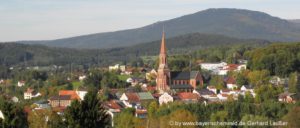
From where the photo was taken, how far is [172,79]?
65.8 metres

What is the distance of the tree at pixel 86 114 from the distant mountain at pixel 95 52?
112024 millimetres

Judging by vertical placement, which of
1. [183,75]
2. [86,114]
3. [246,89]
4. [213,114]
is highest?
[86,114]

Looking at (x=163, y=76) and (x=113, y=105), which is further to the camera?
(x=163, y=76)

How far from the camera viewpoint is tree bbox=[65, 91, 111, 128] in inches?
844

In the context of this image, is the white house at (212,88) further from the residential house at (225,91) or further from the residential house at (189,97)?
the residential house at (189,97)

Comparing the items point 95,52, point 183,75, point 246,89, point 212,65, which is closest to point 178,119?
point 246,89

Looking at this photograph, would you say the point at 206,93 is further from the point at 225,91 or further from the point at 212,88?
the point at 212,88

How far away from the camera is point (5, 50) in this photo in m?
162

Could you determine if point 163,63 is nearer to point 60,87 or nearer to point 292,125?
point 60,87

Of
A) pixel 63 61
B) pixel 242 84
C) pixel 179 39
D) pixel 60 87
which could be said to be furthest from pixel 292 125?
pixel 179 39

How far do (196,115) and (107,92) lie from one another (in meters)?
19.8

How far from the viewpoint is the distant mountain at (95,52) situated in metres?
144

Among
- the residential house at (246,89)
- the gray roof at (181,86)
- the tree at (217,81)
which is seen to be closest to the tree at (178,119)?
the residential house at (246,89)

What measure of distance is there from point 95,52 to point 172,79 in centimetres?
10388
